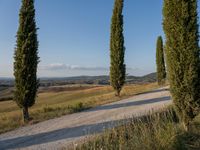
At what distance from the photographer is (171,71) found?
10.0 metres

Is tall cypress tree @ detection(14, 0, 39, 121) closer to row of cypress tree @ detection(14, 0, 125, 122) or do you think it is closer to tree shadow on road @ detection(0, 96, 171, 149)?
row of cypress tree @ detection(14, 0, 125, 122)

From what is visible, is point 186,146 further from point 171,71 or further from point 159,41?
point 159,41

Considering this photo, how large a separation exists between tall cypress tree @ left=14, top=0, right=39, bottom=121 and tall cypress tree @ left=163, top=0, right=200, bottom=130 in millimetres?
9209

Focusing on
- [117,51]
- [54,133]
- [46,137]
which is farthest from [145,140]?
[117,51]

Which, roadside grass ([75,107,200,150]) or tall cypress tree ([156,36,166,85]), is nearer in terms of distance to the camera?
roadside grass ([75,107,200,150])

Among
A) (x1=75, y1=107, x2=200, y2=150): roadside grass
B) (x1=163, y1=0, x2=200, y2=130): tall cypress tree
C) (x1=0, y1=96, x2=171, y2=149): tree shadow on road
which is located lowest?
(x1=0, y1=96, x2=171, y2=149): tree shadow on road

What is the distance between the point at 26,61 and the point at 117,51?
1374 cm

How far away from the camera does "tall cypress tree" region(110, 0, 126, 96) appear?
95.9ft

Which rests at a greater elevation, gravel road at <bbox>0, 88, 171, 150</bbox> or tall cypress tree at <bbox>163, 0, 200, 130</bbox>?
tall cypress tree at <bbox>163, 0, 200, 130</bbox>

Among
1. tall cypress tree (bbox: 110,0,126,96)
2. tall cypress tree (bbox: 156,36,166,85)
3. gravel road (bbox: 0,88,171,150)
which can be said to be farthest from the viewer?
tall cypress tree (bbox: 156,36,166,85)

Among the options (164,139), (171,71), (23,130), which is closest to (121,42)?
(23,130)

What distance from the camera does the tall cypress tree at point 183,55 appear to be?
9.70m

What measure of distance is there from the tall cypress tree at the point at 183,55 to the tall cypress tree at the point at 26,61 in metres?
9.21

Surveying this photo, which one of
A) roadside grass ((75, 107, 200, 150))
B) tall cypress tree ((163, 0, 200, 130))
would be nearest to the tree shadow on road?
tall cypress tree ((163, 0, 200, 130))
